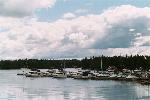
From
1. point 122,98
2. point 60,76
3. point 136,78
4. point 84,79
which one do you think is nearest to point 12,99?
point 122,98

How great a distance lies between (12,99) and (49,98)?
6.42 meters

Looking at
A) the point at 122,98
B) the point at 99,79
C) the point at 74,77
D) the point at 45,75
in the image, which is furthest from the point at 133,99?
the point at 45,75

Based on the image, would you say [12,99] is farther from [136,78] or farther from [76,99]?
[136,78]

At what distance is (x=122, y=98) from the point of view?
78.8 metres

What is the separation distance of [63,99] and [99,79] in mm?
78581

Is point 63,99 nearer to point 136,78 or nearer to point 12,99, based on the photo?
point 12,99

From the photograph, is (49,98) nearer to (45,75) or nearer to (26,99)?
(26,99)

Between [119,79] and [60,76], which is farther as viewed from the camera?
[60,76]

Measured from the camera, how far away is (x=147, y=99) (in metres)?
73.8

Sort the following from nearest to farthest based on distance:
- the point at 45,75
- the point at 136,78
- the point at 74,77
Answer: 1. the point at 136,78
2. the point at 74,77
3. the point at 45,75

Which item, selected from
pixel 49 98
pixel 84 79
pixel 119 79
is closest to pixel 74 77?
pixel 84 79

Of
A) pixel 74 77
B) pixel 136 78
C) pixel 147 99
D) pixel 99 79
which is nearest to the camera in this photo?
pixel 147 99

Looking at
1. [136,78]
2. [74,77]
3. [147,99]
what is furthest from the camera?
[74,77]

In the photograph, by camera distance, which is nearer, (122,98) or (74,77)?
(122,98)
